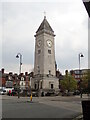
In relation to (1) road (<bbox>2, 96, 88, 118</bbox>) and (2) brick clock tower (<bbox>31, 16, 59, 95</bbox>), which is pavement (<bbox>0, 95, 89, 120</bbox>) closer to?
(1) road (<bbox>2, 96, 88, 118</bbox>)

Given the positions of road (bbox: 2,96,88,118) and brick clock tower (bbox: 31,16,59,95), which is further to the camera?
brick clock tower (bbox: 31,16,59,95)

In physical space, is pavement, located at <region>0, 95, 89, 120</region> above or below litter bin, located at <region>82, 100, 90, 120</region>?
below

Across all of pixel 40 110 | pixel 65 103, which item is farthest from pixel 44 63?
pixel 40 110

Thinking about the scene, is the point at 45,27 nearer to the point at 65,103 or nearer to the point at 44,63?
the point at 44,63

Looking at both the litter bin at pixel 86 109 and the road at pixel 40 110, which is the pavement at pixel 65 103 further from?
the litter bin at pixel 86 109

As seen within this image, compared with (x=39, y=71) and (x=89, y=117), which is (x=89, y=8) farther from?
(x=39, y=71)

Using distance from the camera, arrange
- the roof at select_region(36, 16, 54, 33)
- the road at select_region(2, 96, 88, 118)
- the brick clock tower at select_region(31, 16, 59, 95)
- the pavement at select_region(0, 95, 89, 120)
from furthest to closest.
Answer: the roof at select_region(36, 16, 54, 33), the brick clock tower at select_region(31, 16, 59, 95), the pavement at select_region(0, 95, 89, 120), the road at select_region(2, 96, 88, 118)

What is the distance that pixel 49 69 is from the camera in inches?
3371

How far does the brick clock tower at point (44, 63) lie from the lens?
83938 mm

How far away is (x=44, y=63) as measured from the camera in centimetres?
8338

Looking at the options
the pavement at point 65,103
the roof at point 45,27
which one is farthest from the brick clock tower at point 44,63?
the pavement at point 65,103

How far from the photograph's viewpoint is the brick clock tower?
83.9 m

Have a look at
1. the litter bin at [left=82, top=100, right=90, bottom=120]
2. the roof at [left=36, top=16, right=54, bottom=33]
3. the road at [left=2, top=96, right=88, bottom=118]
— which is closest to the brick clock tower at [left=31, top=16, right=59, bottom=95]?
the roof at [left=36, top=16, right=54, bottom=33]

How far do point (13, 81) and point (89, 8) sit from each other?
3955 inches
